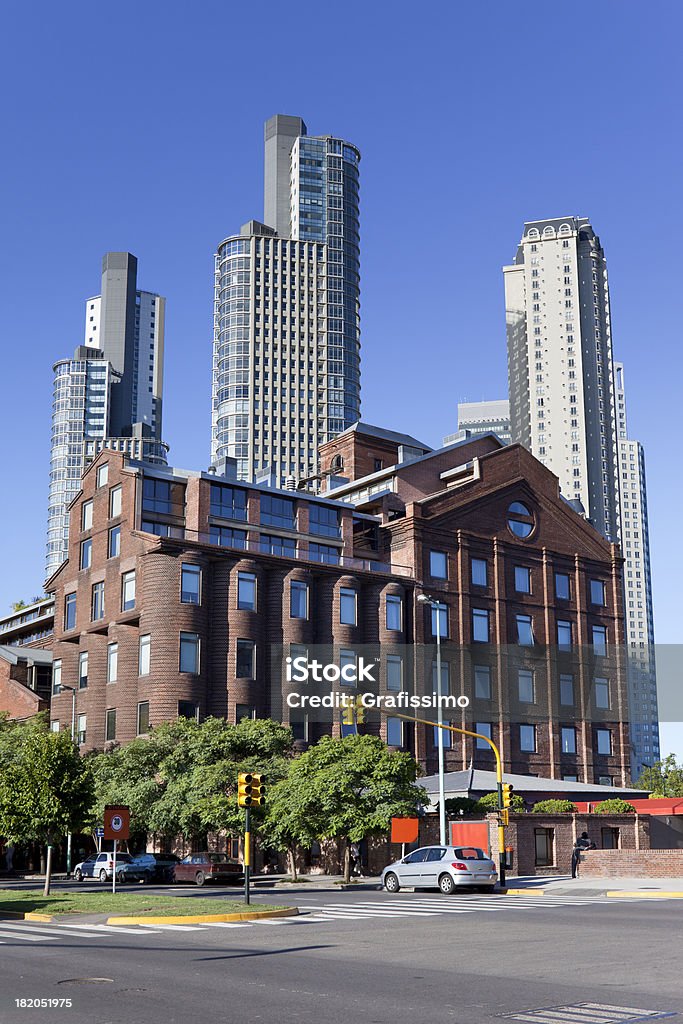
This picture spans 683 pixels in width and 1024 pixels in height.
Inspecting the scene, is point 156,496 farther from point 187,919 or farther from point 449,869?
point 187,919

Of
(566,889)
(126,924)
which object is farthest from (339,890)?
(126,924)

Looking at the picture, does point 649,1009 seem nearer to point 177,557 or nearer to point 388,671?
point 177,557

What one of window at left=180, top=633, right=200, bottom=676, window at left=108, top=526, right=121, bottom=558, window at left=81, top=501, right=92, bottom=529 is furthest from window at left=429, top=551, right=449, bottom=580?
window at left=81, top=501, right=92, bottom=529

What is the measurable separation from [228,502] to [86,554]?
10348 mm

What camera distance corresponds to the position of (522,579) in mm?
78750

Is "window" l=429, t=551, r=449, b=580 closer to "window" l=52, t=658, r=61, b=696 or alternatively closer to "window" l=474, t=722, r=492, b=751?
"window" l=474, t=722, r=492, b=751

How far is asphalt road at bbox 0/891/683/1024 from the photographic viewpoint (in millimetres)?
12930

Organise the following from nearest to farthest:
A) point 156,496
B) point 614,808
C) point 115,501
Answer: point 614,808, point 156,496, point 115,501

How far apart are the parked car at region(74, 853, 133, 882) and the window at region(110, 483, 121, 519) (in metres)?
22.5

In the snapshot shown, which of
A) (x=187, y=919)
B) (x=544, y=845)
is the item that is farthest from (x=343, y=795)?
(x=187, y=919)

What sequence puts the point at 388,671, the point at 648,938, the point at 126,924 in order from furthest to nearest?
the point at 388,671 → the point at 126,924 → the point at 648,938

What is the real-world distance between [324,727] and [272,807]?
1850cm

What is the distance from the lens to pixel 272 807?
47031 millimetres

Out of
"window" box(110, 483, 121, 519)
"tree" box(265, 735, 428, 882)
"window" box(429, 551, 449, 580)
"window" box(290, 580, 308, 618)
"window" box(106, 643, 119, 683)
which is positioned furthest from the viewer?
"window" box(429, 551, 449, 580)
